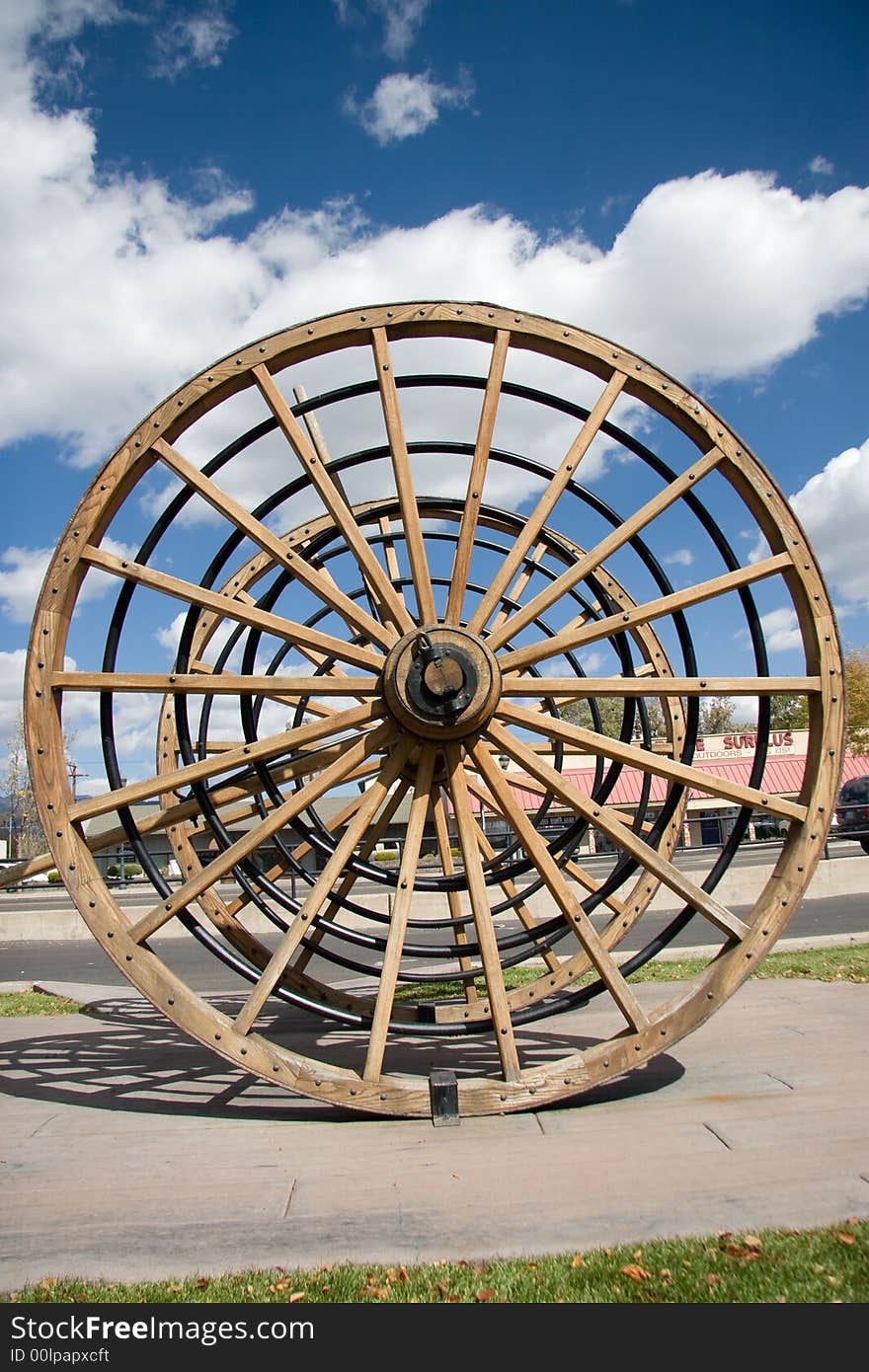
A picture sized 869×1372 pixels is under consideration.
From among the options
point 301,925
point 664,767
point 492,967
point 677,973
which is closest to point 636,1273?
point 492,967

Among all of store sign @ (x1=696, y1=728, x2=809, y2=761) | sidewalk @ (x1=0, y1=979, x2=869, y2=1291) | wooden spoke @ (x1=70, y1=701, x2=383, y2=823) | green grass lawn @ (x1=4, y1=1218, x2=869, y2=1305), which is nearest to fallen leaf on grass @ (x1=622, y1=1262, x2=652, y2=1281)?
green grass lawn @ (x1=4, y1=1218, x2=869, y2=1305)

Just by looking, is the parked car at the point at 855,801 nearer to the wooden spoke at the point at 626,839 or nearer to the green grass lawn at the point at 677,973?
the green grass lawn at the point at 677,973

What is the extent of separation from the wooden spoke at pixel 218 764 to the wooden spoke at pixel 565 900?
0.71 metres

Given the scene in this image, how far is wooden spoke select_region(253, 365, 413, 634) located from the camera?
5102 millimetres

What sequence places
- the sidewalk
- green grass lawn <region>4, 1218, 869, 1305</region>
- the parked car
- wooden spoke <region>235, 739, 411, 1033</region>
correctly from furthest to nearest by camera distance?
the parked car
wooden spoke <region>235, 739, 411, 1033</region>
the sidewalk
green grass lawn <region>4, 1218, 869, 1305</region>

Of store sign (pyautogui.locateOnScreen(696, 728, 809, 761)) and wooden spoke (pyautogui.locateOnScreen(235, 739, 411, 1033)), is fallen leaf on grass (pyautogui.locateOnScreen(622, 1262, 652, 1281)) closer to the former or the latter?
wooden spoke (pyautogui.locateOnScreen(235, 739, 411, 1033))

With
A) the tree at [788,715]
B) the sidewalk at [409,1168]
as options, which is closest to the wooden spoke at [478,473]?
the sidewalk at [409,1168]

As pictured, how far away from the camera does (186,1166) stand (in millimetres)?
4355

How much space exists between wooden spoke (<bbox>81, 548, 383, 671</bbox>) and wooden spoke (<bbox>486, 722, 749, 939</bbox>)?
920 millimetres

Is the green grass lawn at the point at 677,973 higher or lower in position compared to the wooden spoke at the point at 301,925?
lower

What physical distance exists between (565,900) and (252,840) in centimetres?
164

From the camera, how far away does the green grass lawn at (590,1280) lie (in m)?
2.98

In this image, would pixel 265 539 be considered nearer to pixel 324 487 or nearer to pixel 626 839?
pixel 324 487
